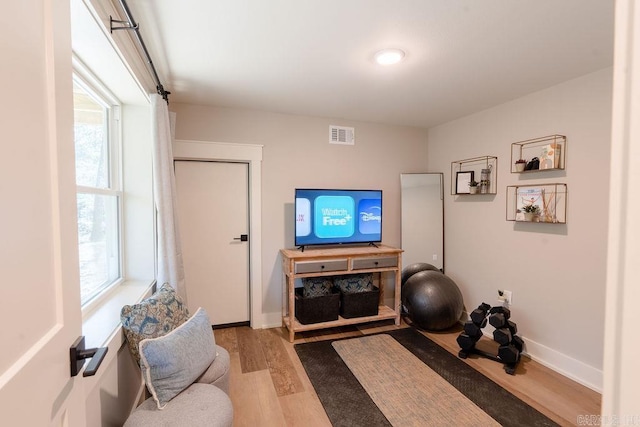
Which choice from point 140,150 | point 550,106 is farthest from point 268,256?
point 550,106

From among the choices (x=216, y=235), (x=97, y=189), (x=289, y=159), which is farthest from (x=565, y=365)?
(x=97, y=189)

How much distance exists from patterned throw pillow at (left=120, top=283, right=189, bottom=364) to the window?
35 centimetres

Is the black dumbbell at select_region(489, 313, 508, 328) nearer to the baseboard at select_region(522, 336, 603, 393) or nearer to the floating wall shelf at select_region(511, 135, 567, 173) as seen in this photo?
the baseboard at select_region(522, 336, 603, 393)

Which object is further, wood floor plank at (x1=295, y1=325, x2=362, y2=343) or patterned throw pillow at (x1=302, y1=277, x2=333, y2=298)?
patterned throw pillow at (x1=302, y1=277, x2=333, y2=298)

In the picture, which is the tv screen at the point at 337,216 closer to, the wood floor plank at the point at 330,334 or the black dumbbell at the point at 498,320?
the wood floor plank at the point at 330,334

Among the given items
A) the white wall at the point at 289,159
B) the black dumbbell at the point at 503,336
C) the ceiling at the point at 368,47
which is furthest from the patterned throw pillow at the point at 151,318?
the black dumbbell at the point at 503,336

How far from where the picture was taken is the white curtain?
2.18 meters

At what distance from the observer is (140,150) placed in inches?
91.5

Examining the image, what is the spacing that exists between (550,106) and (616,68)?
272cm

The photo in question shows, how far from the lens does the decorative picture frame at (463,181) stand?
3298mm

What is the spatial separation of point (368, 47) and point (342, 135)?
1615 millimetres

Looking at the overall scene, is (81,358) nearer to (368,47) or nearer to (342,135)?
(368,47)

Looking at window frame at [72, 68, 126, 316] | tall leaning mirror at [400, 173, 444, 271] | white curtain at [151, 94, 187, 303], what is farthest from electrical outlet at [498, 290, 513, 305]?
window frame at [72, 68, 126, 316]

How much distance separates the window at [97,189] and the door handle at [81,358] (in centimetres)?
95
